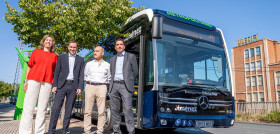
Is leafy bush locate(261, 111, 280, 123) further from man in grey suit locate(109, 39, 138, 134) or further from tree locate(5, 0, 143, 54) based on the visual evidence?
man in grey suit locate(109, 39, 138, 134)

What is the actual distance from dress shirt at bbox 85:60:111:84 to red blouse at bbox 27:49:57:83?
0.88 metres

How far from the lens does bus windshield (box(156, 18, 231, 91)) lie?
5.25 m

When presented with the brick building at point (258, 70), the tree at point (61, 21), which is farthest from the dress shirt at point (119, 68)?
the brick building at point (258, 70)

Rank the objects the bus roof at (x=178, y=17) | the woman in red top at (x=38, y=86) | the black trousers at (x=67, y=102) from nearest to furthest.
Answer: the woman in red top at (x=38, y=86), the black trousers at (x=67, y=102), the bus roof at (x=178, y=17)

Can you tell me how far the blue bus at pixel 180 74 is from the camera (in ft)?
16.4

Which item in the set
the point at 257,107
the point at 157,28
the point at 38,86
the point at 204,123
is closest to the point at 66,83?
the point at 38,86

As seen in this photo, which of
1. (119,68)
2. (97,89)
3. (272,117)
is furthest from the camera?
(272,117)

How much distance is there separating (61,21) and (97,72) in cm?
455

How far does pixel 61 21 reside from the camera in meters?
8.82

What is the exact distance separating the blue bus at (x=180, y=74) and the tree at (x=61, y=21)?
3161mm

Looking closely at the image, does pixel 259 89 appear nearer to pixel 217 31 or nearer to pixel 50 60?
pixel 217 31

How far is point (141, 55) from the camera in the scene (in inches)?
213

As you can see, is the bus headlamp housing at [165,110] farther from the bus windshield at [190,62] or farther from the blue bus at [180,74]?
the bus windshield at [190,62]

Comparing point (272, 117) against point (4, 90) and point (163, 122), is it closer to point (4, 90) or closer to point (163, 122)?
point (163, 122)
